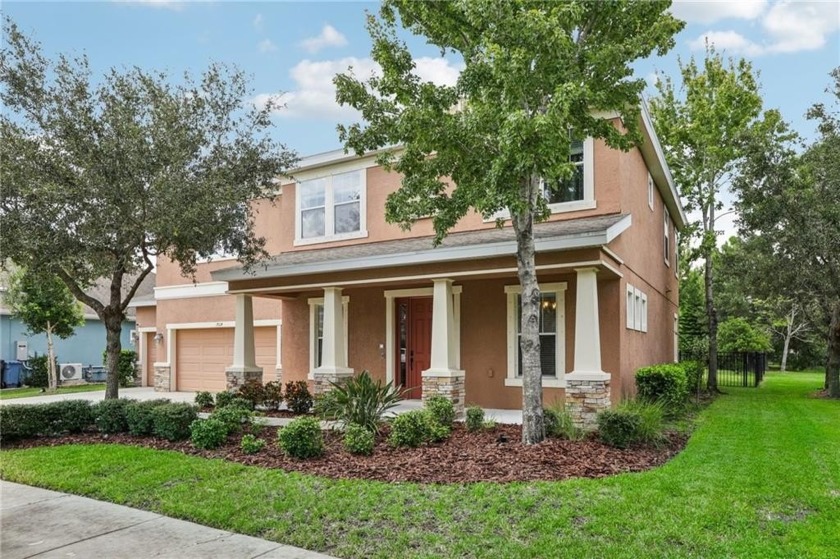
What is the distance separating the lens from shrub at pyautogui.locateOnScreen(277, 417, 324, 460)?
297 inches

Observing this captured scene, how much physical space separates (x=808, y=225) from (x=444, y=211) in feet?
40.9

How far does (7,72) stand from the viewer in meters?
8.98

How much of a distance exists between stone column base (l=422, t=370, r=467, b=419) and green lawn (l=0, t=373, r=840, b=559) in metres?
4.18

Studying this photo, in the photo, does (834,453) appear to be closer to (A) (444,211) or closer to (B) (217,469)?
(A) (444,211)

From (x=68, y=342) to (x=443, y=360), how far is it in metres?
22.4

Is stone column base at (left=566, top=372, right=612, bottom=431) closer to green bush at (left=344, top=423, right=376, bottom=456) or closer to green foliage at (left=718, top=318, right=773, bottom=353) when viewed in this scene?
green bush at (left=344, top=423, right=376, bottom=456)

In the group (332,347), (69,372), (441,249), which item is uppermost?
(441,249)

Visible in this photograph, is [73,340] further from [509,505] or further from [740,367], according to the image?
[740,367]

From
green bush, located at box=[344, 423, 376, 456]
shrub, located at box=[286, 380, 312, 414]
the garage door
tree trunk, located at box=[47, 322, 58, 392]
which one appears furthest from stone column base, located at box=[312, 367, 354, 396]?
tree trunk, located at box=[47, 322, 58, 392]

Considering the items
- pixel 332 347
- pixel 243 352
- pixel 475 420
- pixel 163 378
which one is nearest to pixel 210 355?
pixel 163 378

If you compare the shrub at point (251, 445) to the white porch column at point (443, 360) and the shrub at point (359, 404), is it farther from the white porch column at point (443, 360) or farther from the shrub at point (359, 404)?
the white porch column at point (443, 360)

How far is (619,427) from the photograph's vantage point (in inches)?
314

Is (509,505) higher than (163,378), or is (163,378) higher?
(509,505)

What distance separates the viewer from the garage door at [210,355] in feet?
Result: 55.8
